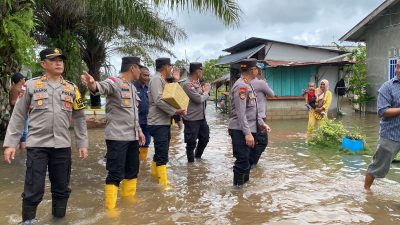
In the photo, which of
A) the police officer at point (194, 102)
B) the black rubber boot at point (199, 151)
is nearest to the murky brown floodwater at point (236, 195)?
the black rubber boot at point (199, 151)

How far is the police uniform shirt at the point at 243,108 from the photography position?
5566 millimetres

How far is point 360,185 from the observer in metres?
5.98

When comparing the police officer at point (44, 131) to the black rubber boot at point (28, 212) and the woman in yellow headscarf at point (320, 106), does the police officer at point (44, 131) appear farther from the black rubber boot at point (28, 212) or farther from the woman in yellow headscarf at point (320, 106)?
the woman in yellow headscarf at point (320, 106)

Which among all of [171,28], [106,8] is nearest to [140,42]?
[171,28]

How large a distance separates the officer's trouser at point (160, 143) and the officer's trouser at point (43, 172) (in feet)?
5.60

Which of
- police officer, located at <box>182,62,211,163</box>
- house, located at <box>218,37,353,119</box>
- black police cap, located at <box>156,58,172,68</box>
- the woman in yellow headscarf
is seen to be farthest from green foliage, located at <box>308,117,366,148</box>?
house, located at <box>218,37,353,119</box>

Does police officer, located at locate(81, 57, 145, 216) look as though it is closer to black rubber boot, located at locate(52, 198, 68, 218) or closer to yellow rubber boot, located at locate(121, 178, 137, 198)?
yellow rubber boot, located at locate(121, 178, 137, 198)

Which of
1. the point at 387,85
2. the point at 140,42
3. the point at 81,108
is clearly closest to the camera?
the point at 81,108

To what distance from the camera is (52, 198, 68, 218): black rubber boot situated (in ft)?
14.7

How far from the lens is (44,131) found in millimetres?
4242

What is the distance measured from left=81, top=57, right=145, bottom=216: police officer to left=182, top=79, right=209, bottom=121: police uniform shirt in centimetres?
210

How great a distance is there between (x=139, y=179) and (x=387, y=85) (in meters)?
3.79

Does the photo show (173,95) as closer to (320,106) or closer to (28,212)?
(28,212)

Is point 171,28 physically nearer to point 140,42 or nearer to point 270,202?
point 140,42
